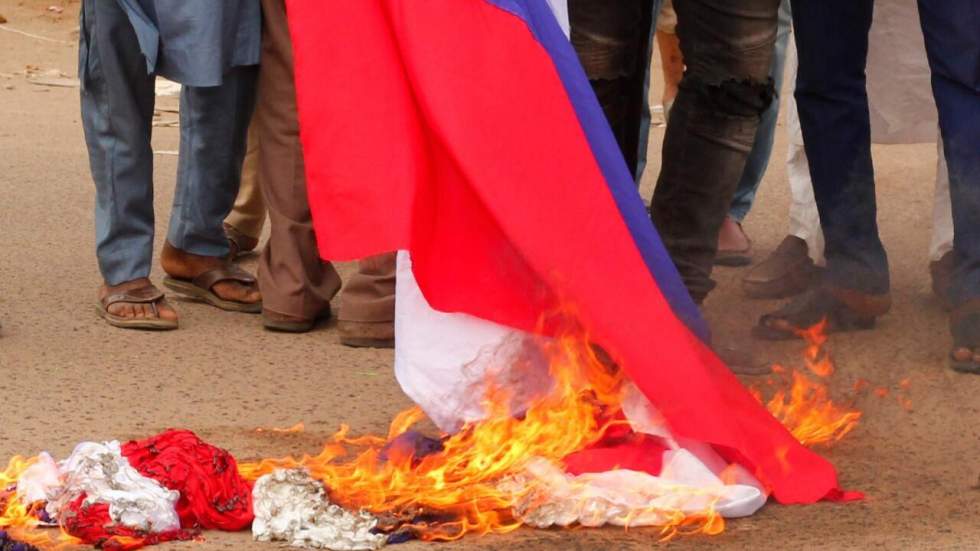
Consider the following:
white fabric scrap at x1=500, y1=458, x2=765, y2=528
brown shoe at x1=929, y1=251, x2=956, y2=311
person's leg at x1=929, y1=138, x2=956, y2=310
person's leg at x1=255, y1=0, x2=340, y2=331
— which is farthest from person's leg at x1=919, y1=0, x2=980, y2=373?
person's leg at x1=255, y1=0, x2=340, y2=331

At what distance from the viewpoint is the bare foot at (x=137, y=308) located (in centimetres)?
490

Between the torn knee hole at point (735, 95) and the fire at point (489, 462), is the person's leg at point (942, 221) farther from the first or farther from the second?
the fire at point (489, 462)

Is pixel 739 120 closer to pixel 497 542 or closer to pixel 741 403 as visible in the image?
pixel 741 403

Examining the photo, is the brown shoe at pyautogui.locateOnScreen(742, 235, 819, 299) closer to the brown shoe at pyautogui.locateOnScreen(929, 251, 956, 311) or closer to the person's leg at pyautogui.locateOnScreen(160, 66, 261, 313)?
the brown shoe at pyautogui.locateOnScreen(929, 251, 956, 311)

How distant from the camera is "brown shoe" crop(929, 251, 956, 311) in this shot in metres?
5.12

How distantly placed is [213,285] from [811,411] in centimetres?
201

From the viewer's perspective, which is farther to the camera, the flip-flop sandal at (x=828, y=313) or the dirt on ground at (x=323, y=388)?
the flip-flop sandal at (x=828, y=313)

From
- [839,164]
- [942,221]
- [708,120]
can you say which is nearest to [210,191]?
[708,120]

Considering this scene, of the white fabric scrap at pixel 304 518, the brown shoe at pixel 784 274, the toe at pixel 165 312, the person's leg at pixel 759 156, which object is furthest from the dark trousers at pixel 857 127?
the white fabric scrap at pixel 304 518

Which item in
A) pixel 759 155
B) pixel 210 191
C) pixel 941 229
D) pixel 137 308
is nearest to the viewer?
pixel 137 308

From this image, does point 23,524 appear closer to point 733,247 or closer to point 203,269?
point 203,269

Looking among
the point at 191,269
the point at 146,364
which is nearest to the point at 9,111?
the point at 191,269

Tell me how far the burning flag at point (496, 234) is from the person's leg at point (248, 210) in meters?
2.14

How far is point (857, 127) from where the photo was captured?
4.87 meters
